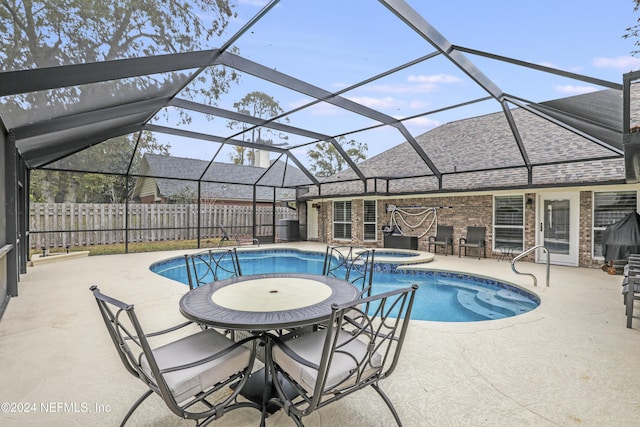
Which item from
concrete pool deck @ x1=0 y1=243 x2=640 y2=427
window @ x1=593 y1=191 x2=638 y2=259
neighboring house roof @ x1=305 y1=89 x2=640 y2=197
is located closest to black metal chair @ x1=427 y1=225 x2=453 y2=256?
neighboring house roof @ x1=305 y1=89 x2=640 y2=197

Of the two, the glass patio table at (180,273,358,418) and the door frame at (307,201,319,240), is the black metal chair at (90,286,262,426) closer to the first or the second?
the glass patio table at (180,273,358,418)

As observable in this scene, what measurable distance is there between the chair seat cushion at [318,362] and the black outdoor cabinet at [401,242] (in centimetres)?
929

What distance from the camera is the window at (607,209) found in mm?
7328

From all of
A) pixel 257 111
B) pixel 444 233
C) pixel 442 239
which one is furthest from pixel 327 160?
pixel 257 111

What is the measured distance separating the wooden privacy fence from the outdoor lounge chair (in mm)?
8253

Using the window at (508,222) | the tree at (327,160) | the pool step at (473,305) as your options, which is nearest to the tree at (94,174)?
the tree at (327,160)

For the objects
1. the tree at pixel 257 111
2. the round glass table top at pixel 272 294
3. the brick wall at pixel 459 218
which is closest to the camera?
the round glass table top at pixel 272 294

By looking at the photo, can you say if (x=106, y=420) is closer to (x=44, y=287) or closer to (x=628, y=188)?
(x=44, y=287)

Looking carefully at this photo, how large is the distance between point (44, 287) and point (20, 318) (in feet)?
6.48

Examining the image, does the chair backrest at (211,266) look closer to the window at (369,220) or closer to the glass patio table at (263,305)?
the glass patio table at (263,305)

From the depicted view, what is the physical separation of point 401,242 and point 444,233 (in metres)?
1.50

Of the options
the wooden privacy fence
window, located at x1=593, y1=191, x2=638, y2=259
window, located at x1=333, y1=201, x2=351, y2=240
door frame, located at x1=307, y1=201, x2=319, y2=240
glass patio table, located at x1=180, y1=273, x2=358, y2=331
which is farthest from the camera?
door frame, located at x1=307, y1=201, x2=319, y2=240

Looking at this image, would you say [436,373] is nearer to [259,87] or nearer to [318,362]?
[318,362]

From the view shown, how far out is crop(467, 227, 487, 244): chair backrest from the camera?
31.3ft
